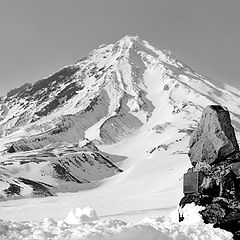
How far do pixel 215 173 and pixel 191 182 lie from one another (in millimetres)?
1122

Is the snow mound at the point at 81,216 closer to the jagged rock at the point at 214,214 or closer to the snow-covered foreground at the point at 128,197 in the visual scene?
the jagged rock at the point at 214,214

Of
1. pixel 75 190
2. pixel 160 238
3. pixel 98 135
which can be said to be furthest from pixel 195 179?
pixel 98 135

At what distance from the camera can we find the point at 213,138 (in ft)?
67.8

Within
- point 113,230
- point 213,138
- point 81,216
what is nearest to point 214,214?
point 213,138

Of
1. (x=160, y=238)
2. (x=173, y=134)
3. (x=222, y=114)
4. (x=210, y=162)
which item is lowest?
(x=160, y=238)

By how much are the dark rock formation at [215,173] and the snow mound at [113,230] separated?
0.66m

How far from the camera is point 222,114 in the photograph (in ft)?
69.6

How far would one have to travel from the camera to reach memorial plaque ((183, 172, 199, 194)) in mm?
19875

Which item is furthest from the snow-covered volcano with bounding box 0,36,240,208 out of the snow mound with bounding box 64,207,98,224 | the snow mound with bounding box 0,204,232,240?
the snow mound with bounding box 0,204,232,240

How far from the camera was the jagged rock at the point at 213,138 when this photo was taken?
20.3 m

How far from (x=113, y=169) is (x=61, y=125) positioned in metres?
64.2

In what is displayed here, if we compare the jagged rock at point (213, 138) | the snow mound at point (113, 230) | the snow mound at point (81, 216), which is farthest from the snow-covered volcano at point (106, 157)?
the snow mound at point (113, 230)

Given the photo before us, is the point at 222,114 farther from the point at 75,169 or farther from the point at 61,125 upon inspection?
the point at 61,125

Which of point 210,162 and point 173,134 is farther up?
point 173,134
